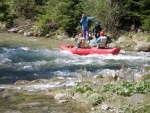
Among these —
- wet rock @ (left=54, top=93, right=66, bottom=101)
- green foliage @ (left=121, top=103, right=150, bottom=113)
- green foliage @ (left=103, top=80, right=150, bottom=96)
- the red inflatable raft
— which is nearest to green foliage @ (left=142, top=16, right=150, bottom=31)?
the red inflatable raft

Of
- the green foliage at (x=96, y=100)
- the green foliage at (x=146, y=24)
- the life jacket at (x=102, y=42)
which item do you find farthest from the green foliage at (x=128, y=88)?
the green foliage at (x=146, y=24)

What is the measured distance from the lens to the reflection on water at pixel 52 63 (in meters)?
13.0

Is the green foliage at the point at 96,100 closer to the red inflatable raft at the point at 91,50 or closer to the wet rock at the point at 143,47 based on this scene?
the red inflatable raft at the point at 91,50

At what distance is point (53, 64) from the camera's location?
15.5 meters

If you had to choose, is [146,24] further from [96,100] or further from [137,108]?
[137,108]

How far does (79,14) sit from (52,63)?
→ 36.9ft

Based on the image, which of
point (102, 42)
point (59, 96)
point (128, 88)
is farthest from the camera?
point (102, 42)

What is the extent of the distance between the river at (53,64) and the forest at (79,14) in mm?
4742

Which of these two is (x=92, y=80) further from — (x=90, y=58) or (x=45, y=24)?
(x=45, y=24)

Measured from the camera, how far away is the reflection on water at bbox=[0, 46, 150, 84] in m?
13.0

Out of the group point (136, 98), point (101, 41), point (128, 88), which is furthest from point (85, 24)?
point (136, 98)

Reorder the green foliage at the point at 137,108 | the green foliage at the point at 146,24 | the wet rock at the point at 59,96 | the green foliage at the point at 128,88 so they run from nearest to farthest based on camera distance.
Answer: the green foliage at the point at 137,108
the green foliage at the point at 128,88
the wet rock at the point at 59,96
the green foliage at the point at 146,24

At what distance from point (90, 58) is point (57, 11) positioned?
34.3 feet

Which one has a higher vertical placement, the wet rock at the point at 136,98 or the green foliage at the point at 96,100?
the wet rock at the point at 136,98
